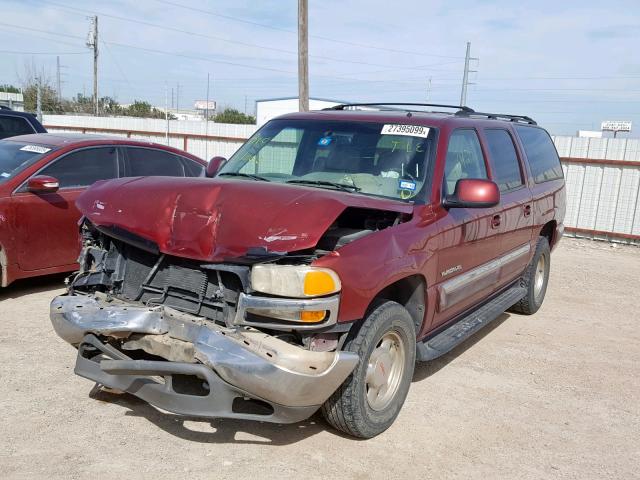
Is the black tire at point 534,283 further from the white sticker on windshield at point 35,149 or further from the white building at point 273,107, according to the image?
the white building at point 273,107

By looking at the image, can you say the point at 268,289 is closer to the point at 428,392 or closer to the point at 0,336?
the point at 428,392

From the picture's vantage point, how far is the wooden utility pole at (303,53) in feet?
48.9

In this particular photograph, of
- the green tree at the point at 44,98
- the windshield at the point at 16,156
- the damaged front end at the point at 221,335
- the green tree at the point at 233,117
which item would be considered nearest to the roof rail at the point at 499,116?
the damaged front end at the point at 221,335

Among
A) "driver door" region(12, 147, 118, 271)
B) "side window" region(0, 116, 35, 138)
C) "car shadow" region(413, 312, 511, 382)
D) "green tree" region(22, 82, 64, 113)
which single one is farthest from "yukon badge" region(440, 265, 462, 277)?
"green tree" region(22, 82, 64, 113)

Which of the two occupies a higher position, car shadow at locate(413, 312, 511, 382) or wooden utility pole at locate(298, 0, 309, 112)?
wooden utility pole at locate(298, 0, 309, 112)

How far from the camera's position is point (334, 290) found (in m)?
3.10

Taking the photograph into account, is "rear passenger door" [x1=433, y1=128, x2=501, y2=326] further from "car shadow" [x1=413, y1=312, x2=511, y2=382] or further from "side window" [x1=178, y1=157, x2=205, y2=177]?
"side window" [x1=178, y1=157, x2=205, y2=177]

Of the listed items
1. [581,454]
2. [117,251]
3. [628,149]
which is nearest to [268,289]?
[117,251]

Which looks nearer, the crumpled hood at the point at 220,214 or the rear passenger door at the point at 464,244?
the crumpled hood at the point at 220,214

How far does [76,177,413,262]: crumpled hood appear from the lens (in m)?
3.16

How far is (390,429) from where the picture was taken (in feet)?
12.6

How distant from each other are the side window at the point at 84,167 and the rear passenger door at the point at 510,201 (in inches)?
160

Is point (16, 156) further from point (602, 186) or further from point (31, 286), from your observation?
point (602, 186)

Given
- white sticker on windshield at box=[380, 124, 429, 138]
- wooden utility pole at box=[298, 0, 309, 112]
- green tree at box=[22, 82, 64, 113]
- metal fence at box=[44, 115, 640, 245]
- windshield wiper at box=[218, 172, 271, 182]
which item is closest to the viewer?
white sticker on windshield at box=[380, 124, 429, 138]
